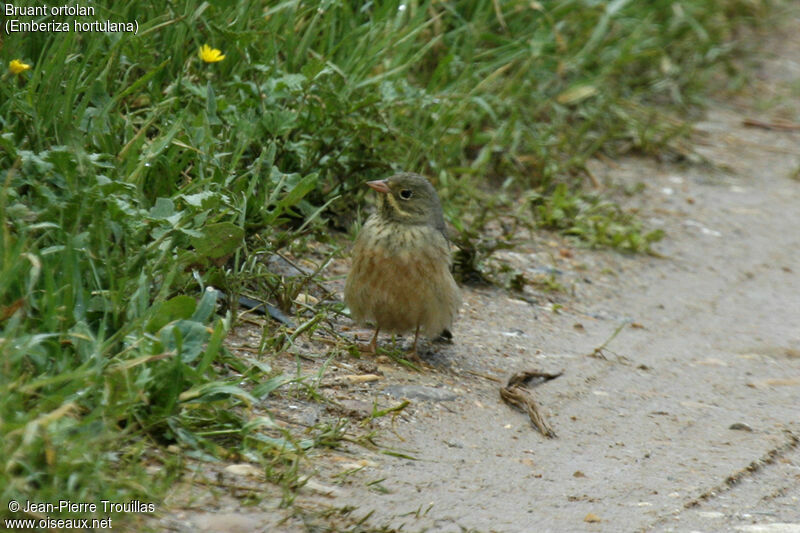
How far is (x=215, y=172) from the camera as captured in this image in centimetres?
454

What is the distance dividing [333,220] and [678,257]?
7.74 feet

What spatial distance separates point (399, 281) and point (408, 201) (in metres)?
0.39


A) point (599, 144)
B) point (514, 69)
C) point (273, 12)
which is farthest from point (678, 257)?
point (273, 12)

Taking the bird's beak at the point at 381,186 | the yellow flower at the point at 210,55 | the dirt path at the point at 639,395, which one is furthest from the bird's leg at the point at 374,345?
the yellow flower at the point at 210,55

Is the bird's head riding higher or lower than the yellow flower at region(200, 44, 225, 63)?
lower

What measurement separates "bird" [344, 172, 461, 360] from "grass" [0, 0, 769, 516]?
0.30 metres

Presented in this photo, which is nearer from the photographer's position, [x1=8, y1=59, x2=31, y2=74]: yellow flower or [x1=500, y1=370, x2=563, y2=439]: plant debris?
[x1=8, y1=59, x2=31, y2=74]: yellow flower

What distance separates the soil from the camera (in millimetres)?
3541

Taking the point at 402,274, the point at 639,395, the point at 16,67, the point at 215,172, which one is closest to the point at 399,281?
the point at 402,274

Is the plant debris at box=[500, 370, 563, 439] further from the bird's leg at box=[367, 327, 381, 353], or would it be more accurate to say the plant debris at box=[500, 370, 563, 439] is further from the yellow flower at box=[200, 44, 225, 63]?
the yellow flower at box=[200, 44, 225, 63]

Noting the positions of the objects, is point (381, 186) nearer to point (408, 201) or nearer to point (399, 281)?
point (408, 201)

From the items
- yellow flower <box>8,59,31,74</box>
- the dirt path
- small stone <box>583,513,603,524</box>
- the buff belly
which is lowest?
the dirt path

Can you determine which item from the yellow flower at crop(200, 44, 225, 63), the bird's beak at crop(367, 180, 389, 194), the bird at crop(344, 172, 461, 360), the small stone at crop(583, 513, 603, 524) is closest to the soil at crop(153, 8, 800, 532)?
the small stone at crop(583, 513, 603, 524)

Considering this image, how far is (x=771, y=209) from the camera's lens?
7.87 metres
